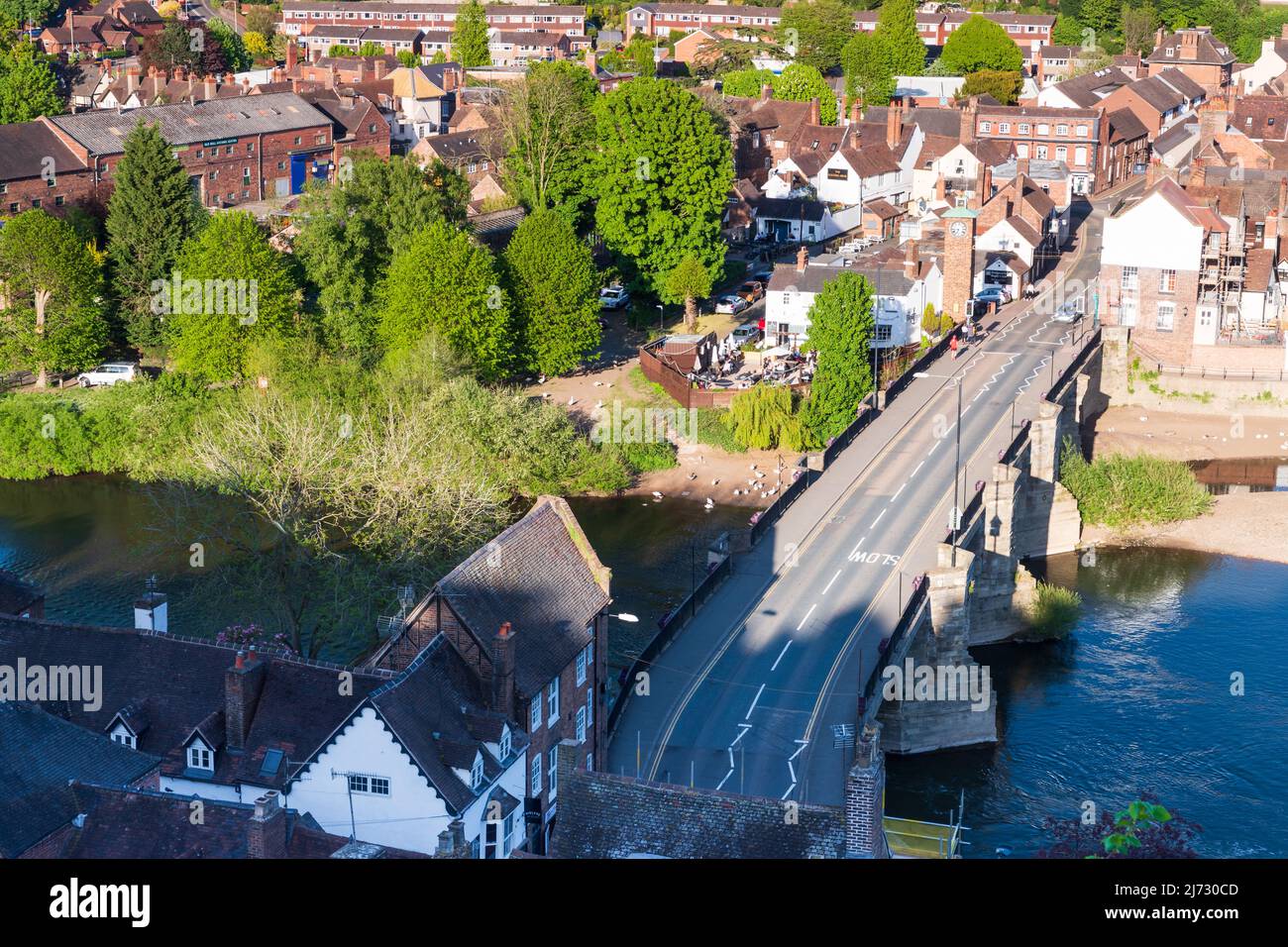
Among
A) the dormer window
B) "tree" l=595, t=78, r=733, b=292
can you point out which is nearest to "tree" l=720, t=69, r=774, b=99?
"tree" l=595, t=78, r=733, b=292

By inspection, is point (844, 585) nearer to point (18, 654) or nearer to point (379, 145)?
point (18, 654)

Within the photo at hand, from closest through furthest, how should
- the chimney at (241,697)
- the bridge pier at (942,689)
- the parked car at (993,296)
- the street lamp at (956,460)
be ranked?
the chimney at (241,697) → the bridge pier at (942,689) → the street lamp at (956,460) → the parked car at (993,296)

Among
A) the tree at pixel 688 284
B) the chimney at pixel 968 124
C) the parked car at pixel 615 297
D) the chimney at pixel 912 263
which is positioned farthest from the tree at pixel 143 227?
the chimney at pixel 968 124

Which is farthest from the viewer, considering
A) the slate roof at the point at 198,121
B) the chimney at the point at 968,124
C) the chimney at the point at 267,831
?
the chimney at the point at 968,124

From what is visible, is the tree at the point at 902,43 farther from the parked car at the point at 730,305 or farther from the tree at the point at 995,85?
the parked car at the point at 730,305

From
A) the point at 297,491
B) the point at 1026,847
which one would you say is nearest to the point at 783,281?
the point at 297,491
